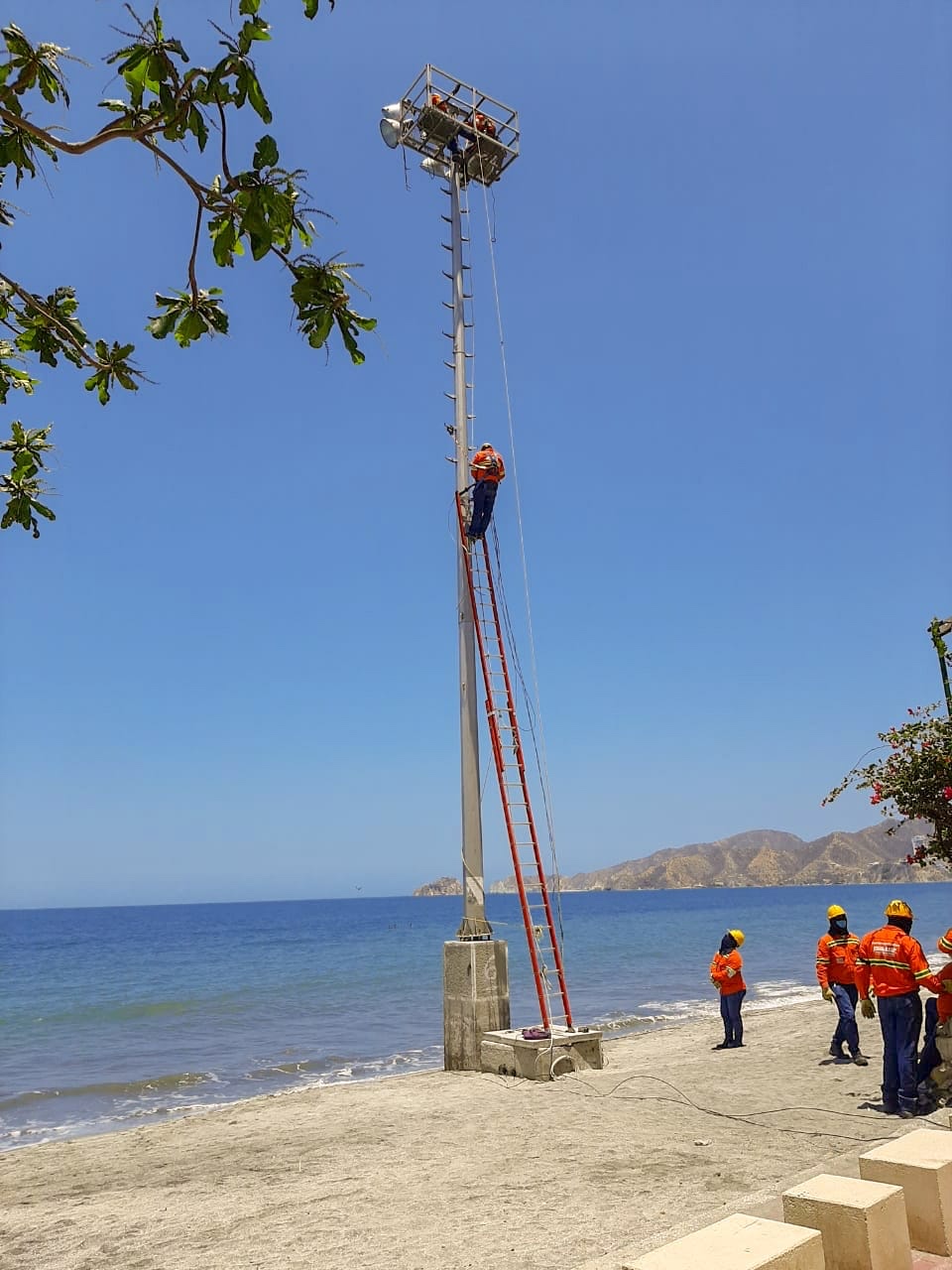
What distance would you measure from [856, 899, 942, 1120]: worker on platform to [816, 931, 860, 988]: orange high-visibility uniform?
115 inches

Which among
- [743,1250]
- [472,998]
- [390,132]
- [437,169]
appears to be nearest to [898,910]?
[472,998]

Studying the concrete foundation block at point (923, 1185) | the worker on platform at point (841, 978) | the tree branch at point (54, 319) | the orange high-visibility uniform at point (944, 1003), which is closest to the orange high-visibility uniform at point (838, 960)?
the worker on platform at point (841, 978)

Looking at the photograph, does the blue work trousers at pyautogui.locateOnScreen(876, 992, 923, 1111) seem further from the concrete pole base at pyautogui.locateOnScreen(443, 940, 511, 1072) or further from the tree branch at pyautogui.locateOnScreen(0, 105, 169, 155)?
the tree branch at pyautogui.locateOnScreen(0, 105, 169, 155)

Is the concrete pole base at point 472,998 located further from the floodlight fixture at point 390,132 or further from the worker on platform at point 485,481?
the floodlight fixture at point 390,132

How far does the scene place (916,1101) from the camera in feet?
26.5

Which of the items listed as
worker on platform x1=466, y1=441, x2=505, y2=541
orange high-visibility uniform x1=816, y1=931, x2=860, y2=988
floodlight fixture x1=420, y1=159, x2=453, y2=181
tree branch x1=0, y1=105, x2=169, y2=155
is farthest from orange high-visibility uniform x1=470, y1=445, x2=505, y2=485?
tree branch x1=0, y1=105, x2=169, y2=155

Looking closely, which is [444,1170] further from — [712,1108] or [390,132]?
[390,132]

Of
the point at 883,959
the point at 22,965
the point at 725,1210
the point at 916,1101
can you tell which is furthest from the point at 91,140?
the point at 22,965

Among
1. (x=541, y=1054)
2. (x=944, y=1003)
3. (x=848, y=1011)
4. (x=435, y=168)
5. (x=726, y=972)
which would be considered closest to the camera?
(x=944, y=1003)

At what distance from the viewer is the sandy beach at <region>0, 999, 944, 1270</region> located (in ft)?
18.6

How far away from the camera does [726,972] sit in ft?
41.4

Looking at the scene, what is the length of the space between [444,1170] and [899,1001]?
4174 millimetres

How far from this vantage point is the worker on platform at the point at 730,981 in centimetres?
1255

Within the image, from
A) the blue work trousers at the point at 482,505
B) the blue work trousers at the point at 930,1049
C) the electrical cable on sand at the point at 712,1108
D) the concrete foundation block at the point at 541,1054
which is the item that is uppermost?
the blue work trousers at the point at 482,505
